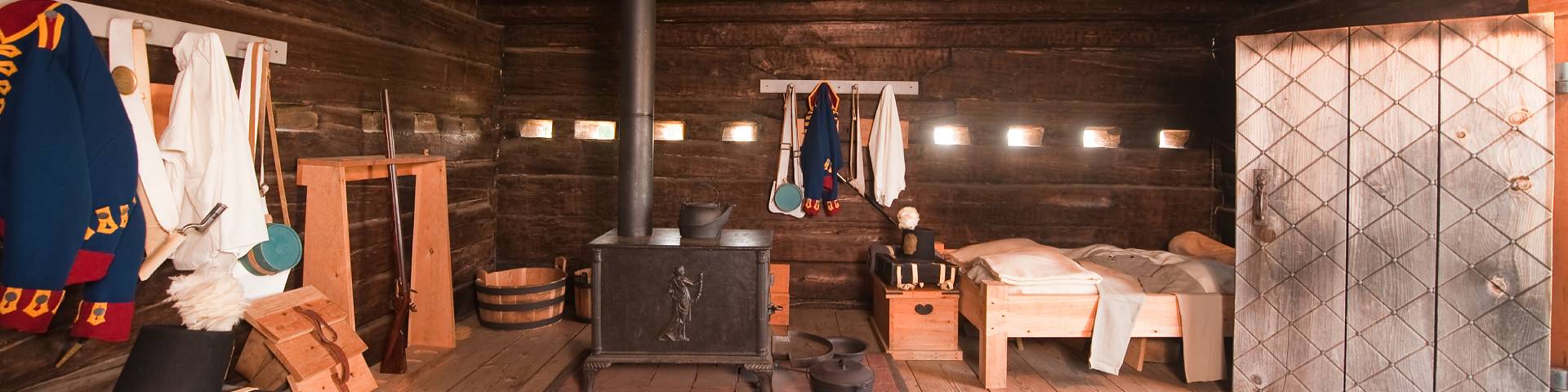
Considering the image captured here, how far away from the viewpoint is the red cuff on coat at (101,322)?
2361 mm

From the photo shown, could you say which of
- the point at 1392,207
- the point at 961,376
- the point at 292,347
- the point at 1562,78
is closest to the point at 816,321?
the point at 961,376

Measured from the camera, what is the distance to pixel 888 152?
454 centimetres

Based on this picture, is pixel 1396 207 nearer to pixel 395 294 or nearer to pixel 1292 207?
pixel 1292 207

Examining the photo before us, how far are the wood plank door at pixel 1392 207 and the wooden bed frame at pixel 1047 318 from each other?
1.69 ft

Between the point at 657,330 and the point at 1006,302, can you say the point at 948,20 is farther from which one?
the point at 657,330

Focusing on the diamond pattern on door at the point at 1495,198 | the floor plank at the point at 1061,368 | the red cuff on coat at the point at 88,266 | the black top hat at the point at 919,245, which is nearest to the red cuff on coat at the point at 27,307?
the red cuff on coat at the point at 88,266

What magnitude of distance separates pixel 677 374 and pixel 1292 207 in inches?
101

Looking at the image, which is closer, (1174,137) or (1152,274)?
(1152,274)

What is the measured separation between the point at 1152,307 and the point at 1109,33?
→ 6.36ft

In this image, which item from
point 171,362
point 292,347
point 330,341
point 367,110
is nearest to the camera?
point 171,362

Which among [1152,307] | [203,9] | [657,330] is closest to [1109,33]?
[1152,307]

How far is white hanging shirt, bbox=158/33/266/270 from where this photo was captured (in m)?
2.57

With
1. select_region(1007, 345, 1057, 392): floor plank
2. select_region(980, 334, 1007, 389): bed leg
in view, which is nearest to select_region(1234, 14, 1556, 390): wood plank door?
select_region(1007, 345, 1057, 392): floor plank

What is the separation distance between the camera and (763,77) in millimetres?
4734
